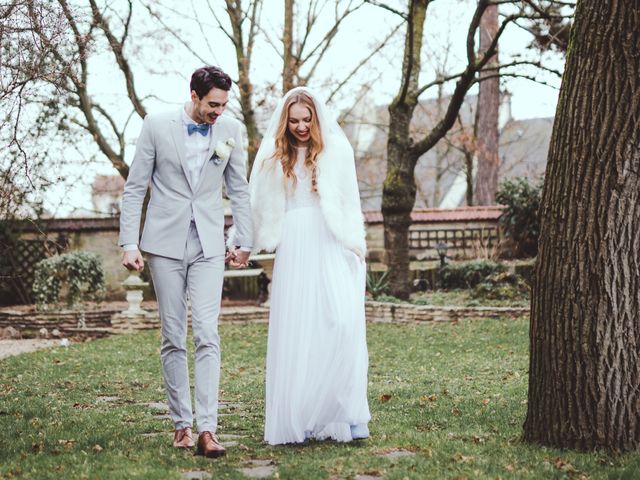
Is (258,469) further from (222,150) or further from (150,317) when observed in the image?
(150,317)

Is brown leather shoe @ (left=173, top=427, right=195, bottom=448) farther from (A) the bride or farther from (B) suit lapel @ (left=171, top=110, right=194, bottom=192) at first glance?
(B) suit lapel @ (left=171, top=110, right=194, bottom=192)

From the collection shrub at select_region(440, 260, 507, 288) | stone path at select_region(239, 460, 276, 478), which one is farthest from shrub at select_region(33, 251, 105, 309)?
stone path at select_region(239, 460, 276, 478)

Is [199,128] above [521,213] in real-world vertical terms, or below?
below

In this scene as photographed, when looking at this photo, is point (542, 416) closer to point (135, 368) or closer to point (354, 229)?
point (354, 229)

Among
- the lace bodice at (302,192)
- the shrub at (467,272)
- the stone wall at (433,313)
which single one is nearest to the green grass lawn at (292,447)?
the lace bodice at (302,192)

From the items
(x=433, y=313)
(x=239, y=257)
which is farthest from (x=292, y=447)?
(x=433, y=313)

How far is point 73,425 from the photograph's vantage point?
5.84 m

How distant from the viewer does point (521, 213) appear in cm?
1858

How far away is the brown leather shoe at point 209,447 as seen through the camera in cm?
465

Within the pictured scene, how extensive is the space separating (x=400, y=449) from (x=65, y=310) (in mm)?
12195

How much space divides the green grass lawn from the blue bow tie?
1.76 metres

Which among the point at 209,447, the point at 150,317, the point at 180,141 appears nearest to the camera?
the point at 209,447

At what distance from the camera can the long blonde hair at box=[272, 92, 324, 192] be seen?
17.7 feet

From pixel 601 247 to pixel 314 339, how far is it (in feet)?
5.51
